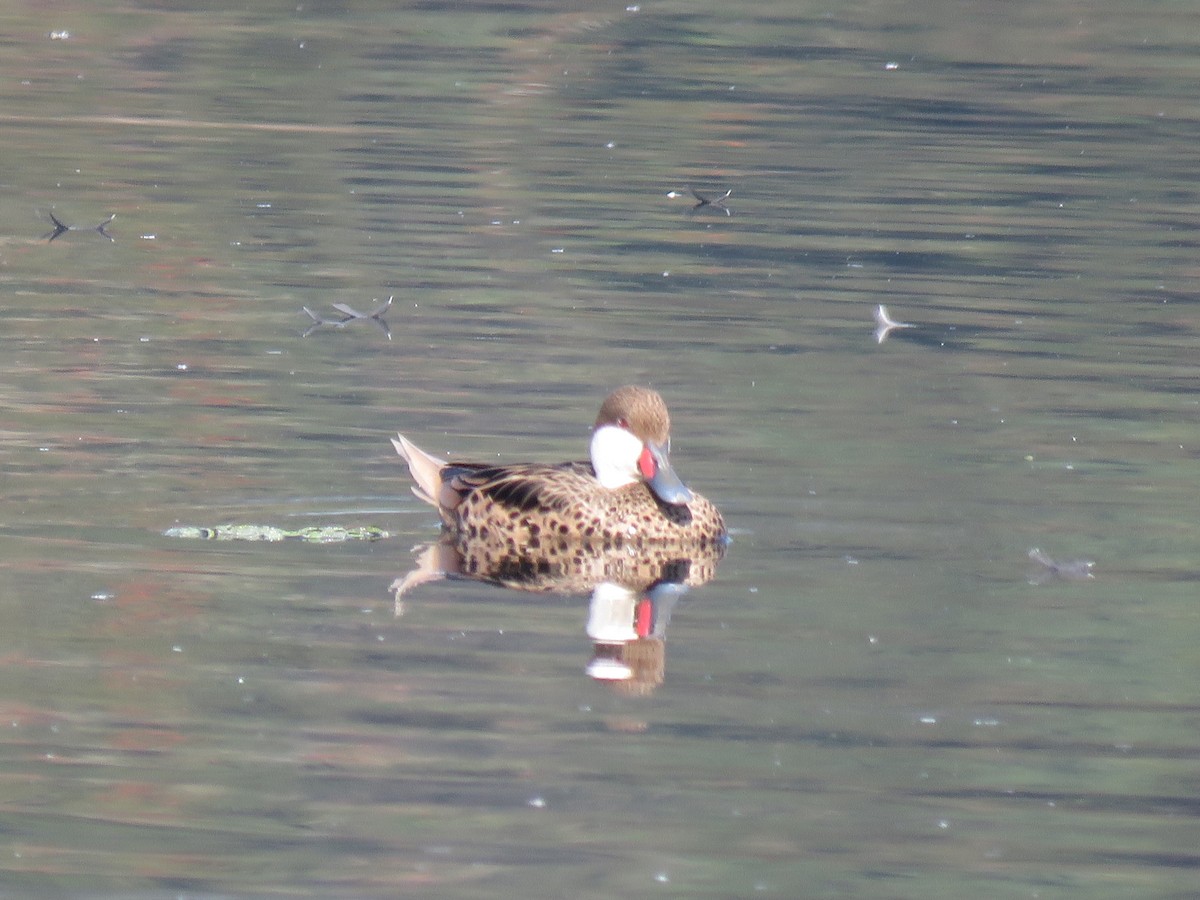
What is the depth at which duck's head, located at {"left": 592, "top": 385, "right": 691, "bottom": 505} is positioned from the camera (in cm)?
927

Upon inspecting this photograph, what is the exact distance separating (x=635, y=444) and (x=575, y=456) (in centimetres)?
133

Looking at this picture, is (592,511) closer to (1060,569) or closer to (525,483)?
(525,483)

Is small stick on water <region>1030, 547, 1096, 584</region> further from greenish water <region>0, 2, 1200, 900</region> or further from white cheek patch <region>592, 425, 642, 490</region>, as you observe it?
white cheek patch <region>592, 425, 642, 490</region>

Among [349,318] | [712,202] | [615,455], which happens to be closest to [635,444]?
[615,455]

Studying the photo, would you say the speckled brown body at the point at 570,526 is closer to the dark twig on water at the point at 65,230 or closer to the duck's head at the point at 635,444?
the duck's head at the point at 635,444

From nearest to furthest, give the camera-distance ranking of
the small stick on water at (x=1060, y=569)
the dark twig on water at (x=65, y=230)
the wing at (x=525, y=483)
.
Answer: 1. the small stick on water at (x=1060, y=569)
2. the wing at (x=525, y=483)
3. the dark twig on water at (x=65, y=230)

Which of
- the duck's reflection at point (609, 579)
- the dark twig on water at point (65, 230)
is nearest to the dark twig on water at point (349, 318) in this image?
the dark twig on water at point (65, 230)

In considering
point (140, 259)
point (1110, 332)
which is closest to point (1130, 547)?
point (1110, 332)

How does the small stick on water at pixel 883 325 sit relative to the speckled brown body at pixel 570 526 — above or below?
above

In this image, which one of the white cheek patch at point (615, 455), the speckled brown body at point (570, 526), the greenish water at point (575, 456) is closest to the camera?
the greenish water at point (575, 456)

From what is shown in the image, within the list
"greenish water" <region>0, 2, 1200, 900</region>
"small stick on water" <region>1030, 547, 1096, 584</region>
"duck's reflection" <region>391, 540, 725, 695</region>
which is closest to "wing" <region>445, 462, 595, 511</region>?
"duck's reflection" <region>391, 540, 725, 695</region>

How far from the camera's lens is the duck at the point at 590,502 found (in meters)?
9.19

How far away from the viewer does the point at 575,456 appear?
1067cm

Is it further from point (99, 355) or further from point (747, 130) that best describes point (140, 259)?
point (747, 130)
